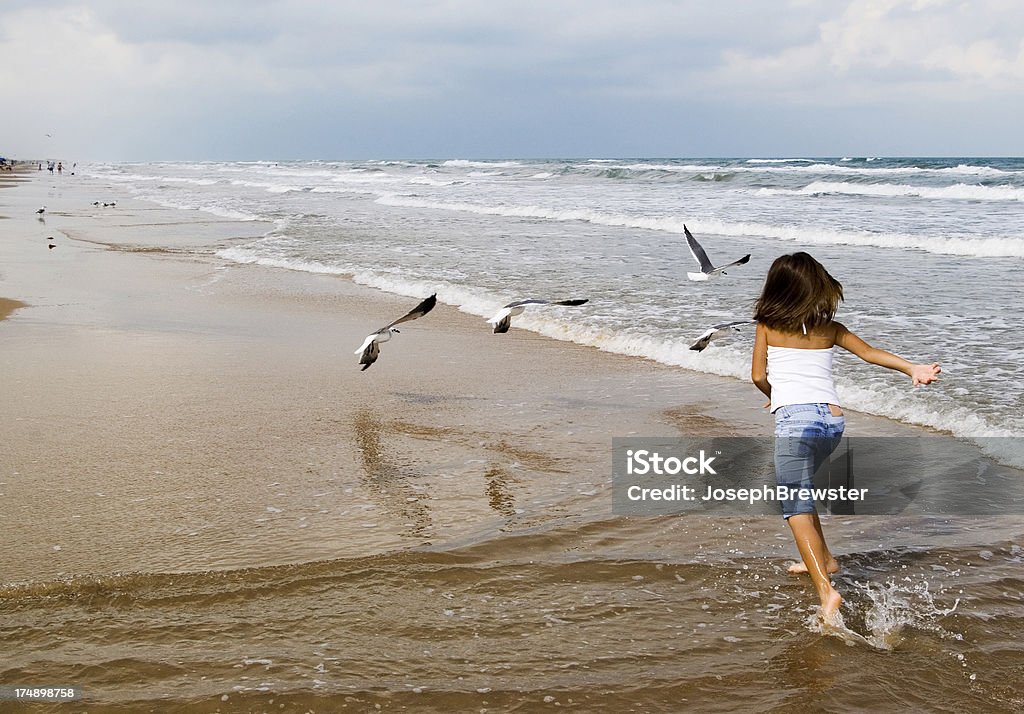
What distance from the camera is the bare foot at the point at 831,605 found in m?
3.27

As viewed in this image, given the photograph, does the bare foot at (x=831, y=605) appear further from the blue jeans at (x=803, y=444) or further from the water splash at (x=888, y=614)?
the blue jeans at (x=803, y=444)

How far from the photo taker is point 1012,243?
16875 millimetres

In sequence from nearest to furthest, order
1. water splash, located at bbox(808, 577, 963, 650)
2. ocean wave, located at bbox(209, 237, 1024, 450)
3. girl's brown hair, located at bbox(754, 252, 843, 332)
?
water splash, located at bbox(808, 577, 963, 650)
girl's brown hair, located at bbox(754, 252, 843, 332)
ocean wave, located at bbox(209, 237, 1024, 450)

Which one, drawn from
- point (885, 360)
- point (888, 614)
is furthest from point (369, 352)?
point (888, 614)

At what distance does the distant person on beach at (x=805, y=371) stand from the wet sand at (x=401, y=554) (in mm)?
338

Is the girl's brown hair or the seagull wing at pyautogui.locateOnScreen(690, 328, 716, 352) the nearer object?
the girl's brown hair

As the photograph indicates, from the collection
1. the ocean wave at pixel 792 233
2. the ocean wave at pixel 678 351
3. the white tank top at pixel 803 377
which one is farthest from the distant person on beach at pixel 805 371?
the ocean wave at pixel 792 233

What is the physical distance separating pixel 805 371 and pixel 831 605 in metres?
0.87

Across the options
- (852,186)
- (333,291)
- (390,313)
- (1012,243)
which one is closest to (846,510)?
(390,313)

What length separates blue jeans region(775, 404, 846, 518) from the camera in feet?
11.2

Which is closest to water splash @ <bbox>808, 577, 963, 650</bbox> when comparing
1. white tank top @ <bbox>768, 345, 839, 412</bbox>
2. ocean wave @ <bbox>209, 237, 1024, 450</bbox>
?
white tank top @ <bbox>768, 345, 839, 412</bbox>

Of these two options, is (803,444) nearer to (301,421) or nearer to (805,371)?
(805,371)

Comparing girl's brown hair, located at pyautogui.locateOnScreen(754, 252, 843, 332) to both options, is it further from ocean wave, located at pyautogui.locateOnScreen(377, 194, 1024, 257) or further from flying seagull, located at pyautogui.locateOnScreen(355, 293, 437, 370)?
ocean wave, located at pyautogui.locateOnScreen(377, 194, 1024, 257)

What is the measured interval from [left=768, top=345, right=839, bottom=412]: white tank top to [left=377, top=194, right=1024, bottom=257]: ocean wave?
1462 centimetres
